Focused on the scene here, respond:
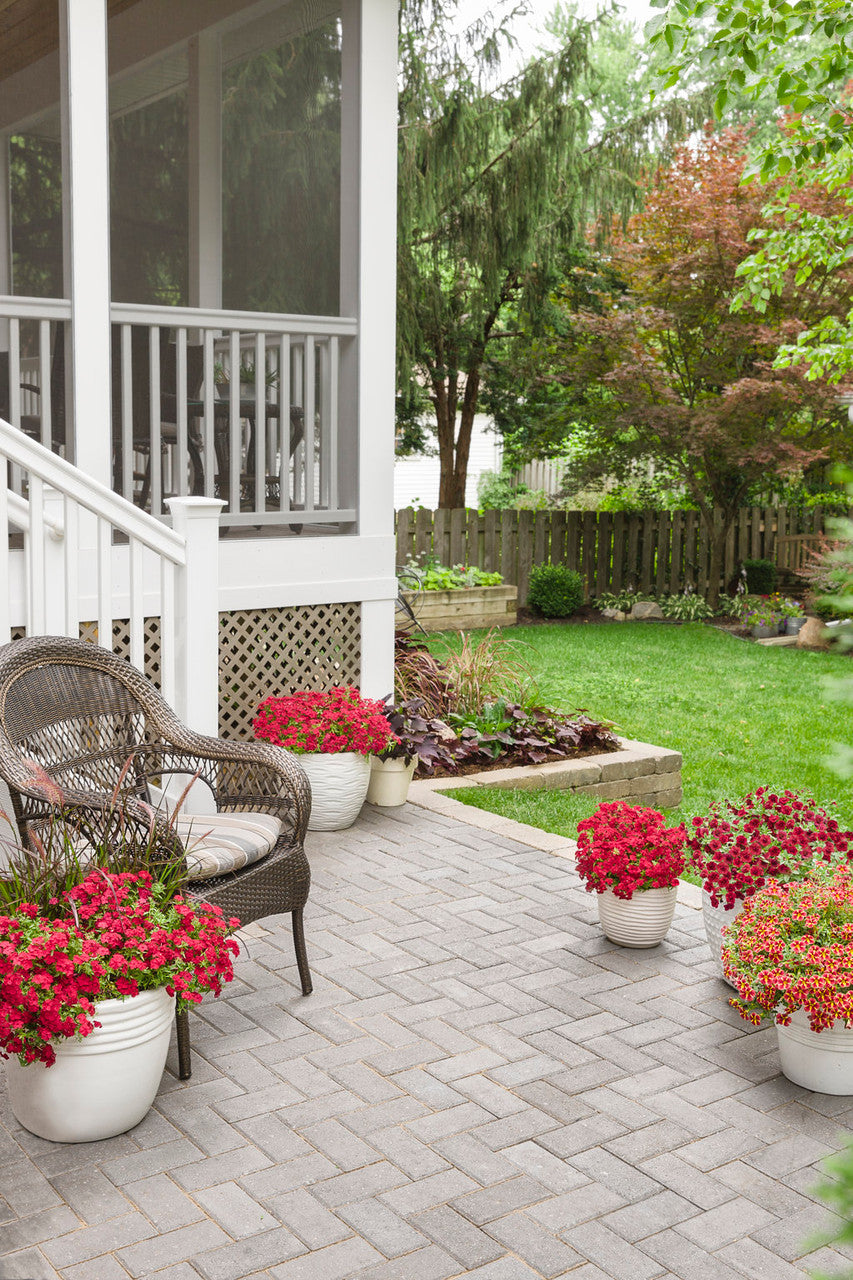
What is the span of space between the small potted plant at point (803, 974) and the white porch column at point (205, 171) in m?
5.44

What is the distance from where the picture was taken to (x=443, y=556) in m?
13.0

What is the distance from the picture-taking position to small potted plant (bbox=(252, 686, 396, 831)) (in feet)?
16.9

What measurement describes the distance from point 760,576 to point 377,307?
8.82 m

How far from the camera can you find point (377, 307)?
5.74 m

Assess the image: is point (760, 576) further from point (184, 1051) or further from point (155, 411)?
point (184, 1051)

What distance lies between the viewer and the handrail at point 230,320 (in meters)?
5.05

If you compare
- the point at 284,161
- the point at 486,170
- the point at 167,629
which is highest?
the point at 486,170

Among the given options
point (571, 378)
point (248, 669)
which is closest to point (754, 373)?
point (571, 378)

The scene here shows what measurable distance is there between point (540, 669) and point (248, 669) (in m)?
4.50

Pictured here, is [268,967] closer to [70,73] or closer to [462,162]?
[70,73]

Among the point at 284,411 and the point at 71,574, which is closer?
the point at 71,574

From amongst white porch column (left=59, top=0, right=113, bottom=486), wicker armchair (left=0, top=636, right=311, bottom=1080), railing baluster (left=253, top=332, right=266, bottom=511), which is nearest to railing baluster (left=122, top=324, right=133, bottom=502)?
white porch column (left=59, top=0, right=113, bottom=486)

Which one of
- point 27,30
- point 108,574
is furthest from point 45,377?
point 27,30

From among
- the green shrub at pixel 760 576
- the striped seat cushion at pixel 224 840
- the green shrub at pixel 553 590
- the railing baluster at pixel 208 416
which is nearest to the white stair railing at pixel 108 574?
the railing baluster at pixel 208 416
